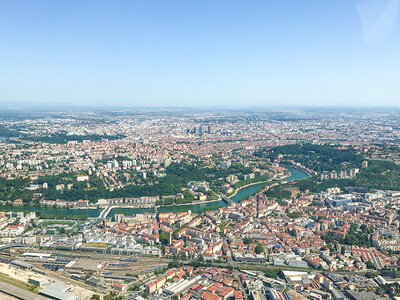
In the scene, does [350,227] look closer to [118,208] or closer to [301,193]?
[301,193]

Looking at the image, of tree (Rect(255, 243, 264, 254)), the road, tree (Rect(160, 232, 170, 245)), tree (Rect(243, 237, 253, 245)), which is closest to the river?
tree (Rect(160, 232, 170, 245))

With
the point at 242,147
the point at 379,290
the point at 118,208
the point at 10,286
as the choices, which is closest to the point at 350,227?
the point at 379,290

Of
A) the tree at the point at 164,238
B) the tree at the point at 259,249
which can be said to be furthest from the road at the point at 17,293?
the tree at the point at 259,249

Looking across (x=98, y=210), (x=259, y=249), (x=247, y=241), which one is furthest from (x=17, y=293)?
(x=98, y=210)

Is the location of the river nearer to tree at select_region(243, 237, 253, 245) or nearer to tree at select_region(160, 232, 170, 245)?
tree at select_region(160, 232, 170, 245)

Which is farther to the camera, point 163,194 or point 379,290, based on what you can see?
point 163,194

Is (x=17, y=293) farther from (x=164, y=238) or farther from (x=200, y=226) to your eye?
(x=200, y=226)
